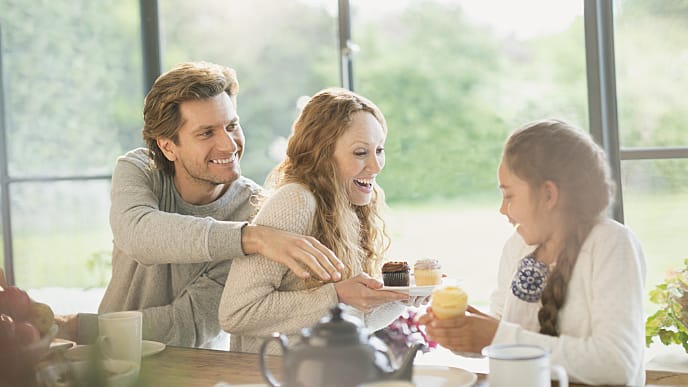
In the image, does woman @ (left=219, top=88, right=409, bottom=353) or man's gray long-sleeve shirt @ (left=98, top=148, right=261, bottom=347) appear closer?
woman @ (left=219, top=88, right=409, bottom=353)

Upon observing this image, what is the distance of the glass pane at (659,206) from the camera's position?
3.34m

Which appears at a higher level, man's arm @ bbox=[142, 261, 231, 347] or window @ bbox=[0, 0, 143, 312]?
window @ bbox=[0, 0, 143, 312]

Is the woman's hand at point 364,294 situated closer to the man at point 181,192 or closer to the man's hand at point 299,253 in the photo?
the man's hand at point 299,253

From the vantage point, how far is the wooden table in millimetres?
1747

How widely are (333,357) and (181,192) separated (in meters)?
1.54

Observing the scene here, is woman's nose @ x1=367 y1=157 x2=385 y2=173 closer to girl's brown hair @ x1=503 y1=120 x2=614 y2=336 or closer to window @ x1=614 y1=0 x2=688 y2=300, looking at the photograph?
girl's brown hair @ x1=503 y1=120 x2=614 y2=336

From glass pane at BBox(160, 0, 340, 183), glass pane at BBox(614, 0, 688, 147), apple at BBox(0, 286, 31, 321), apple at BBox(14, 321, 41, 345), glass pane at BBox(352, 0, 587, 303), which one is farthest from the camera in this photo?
glass pane at BBox(160, 0, 340, 183)

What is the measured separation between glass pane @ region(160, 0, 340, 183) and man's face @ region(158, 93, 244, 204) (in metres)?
1.67

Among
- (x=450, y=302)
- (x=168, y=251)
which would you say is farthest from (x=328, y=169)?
(x=450, y=302)

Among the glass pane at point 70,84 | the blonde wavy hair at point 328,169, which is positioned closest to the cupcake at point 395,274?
the blonde wavy hair at point 328,169

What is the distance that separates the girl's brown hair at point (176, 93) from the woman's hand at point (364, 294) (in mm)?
776

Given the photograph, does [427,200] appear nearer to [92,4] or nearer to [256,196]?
[92,4]

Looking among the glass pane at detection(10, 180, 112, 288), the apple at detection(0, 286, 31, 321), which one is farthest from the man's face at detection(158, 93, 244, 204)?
the glass pane at detection(10, 180, 112, 288)

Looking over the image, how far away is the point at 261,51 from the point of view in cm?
438
